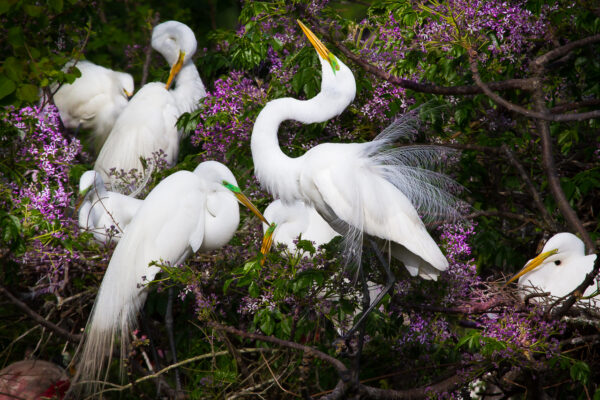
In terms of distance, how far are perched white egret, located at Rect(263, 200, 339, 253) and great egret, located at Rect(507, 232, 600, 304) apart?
3.61ft

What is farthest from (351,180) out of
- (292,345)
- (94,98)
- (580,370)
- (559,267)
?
(94,98)

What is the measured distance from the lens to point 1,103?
2.61 metres

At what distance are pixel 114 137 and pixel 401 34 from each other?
2.68 m

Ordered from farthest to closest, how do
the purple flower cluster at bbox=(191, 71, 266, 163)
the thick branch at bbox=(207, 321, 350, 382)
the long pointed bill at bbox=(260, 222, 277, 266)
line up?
the purple flower cluster at bbox=(191, 71, 266, 163), the long pointed bill at bbox=(260, 222, 277, 266), the thick branch at bbox=(207, 321, 350, 382)

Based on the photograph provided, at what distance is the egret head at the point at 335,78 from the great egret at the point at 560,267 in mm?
1190

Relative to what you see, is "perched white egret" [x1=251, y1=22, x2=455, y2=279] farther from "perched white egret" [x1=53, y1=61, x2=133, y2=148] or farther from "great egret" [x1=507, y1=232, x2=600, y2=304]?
"perched white egret" [x1=53, y1=61, x2=133, y2=148]

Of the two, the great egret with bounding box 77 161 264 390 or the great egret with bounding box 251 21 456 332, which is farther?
the great egret with bounding box 77 161 264 390

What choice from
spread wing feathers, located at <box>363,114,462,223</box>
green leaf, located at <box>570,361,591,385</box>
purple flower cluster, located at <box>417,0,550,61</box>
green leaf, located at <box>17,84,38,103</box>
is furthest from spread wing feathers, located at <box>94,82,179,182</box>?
green leaf, located at <box>570,361,591,385</box>

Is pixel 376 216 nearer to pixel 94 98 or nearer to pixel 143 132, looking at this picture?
pixel 143 132

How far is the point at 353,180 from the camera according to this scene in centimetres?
351

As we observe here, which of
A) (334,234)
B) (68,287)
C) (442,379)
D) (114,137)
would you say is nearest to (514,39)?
(334,234)

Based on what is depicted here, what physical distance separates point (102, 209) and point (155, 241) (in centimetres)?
48

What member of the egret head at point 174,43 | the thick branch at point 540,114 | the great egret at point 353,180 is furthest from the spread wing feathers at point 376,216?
the egret head at point 174,43

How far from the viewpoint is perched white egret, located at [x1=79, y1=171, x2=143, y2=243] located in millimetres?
3963
